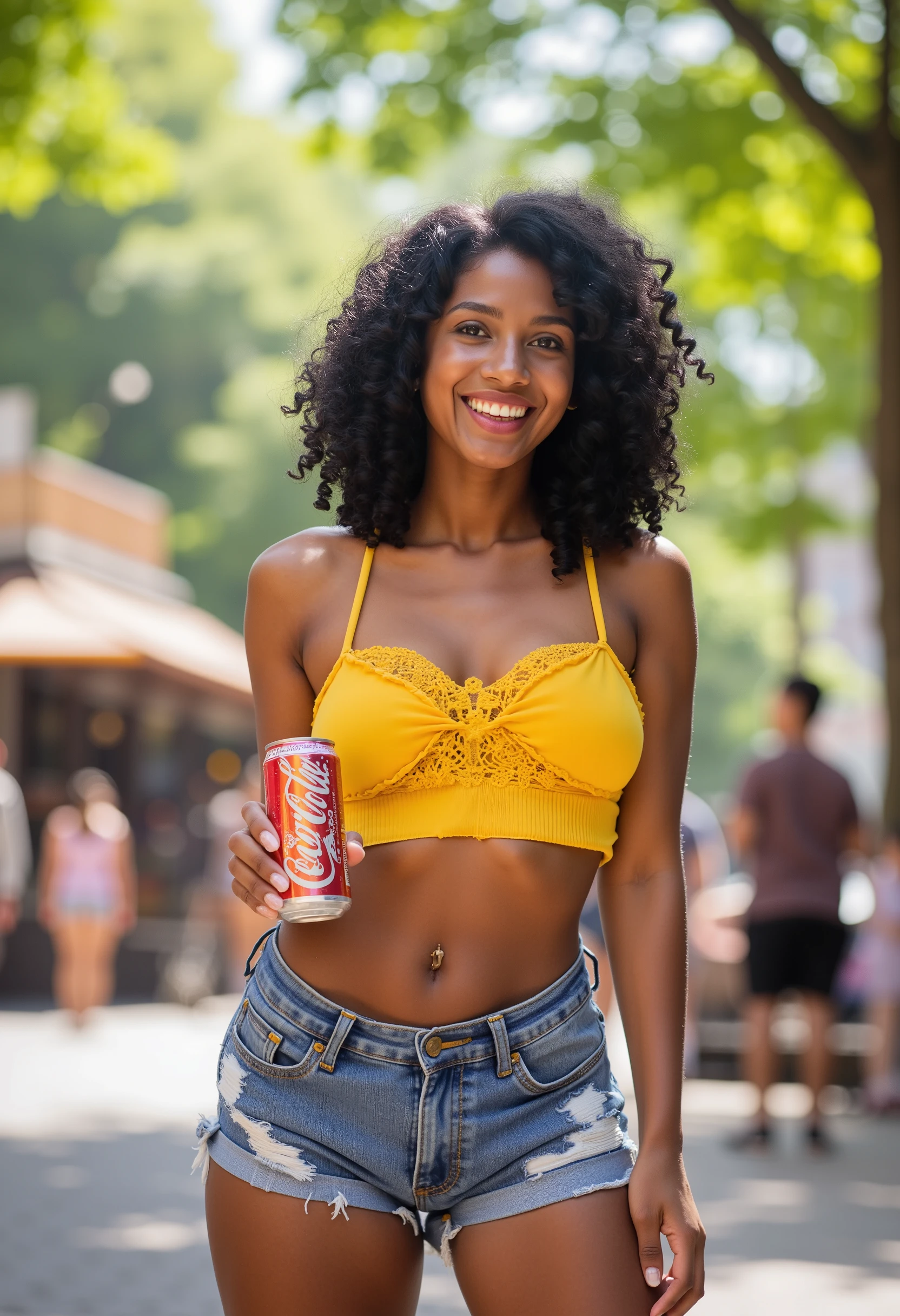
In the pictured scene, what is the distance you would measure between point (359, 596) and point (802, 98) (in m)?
8.79

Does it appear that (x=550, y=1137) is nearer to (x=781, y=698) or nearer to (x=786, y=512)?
(x=781, y=698)

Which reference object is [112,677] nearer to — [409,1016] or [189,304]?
[189,304]

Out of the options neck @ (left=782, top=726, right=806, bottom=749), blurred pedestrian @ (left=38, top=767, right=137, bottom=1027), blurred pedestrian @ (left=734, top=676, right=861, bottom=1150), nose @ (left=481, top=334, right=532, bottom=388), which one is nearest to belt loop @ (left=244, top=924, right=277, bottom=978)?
nose @ (left=481, top=334, right=532, bottom=388)

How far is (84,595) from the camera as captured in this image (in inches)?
808

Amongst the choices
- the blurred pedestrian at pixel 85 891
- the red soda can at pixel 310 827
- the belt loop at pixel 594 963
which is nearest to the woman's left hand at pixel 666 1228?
the belt loop at pixel 594 963

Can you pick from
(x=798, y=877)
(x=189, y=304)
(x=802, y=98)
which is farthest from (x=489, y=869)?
(x=189, y=304)

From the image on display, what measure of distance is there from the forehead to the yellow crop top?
0.57m

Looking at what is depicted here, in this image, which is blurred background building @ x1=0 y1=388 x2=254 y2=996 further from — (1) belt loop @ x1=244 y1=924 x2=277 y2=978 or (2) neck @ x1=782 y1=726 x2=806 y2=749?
(1) belt loop @ x1=244 y1=924 x2=277 y2=978

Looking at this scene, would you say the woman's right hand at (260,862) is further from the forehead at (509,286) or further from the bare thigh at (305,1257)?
the forehead at (509,286)

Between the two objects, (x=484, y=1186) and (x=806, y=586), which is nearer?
(x=484, y=1186)

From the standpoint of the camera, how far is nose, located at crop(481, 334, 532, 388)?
282 centimetres

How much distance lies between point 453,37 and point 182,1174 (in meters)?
8.13

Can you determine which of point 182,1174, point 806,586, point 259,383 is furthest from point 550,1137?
point 259,383

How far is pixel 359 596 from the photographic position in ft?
9.29
